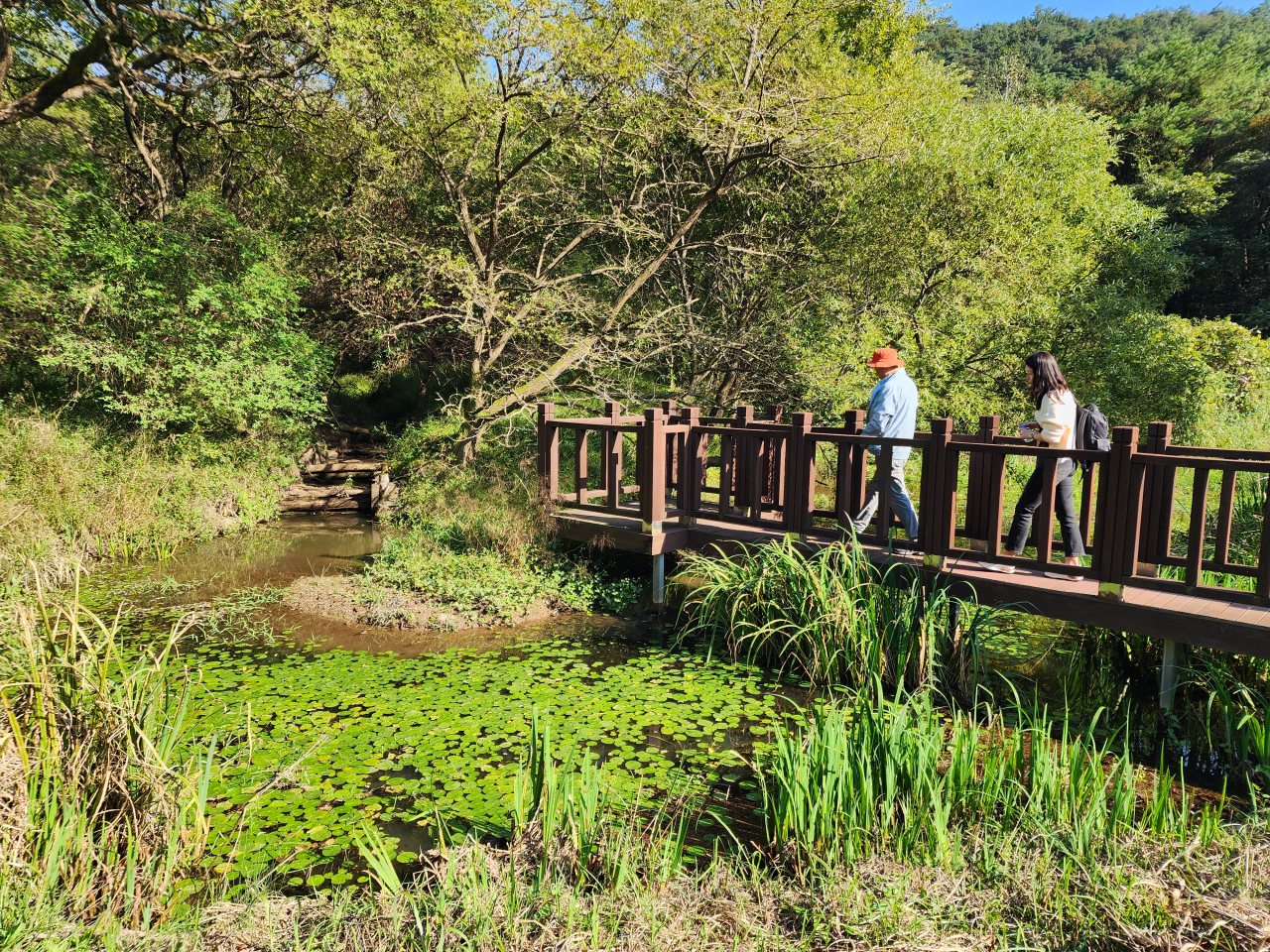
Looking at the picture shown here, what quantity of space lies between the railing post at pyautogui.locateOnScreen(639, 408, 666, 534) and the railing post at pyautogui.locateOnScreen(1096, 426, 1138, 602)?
3.47m

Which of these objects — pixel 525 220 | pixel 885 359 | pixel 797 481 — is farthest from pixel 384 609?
pixel 525 220

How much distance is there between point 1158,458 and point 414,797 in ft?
15.1

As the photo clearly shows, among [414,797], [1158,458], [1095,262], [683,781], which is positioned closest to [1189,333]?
[1095,262]

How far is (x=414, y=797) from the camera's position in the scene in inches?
156

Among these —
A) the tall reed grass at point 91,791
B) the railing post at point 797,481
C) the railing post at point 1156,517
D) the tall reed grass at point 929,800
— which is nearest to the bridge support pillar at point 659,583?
the railing post at point 797,481

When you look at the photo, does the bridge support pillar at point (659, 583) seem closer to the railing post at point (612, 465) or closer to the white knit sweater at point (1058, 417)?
the railing post at point (612, 465)

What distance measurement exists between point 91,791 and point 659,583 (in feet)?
16.3

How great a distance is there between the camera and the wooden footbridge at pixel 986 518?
4.66 meters

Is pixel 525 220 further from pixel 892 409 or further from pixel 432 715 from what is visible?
pixel 432 715

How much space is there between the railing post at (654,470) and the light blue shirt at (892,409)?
189cm

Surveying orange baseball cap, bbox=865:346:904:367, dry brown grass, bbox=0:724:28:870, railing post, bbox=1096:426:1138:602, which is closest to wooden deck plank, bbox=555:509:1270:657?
railing post, bbox=1096:426:1138:602

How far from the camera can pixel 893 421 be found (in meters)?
6.07

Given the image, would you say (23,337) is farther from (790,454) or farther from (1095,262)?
(1095,262)

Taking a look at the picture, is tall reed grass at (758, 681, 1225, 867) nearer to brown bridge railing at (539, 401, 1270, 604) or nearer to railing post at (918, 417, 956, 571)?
brown bridge railing at (539, 401, 1270, 604)
